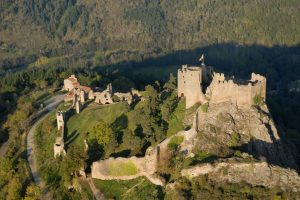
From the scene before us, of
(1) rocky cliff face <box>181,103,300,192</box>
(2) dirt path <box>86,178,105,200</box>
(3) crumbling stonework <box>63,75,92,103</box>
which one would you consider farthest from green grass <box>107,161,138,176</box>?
(3) crumbling stonework <box>63,75,92,103</box>

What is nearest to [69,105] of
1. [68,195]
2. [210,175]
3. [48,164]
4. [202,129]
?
[48,164]

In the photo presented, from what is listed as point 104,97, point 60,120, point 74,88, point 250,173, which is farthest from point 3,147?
point 250,173

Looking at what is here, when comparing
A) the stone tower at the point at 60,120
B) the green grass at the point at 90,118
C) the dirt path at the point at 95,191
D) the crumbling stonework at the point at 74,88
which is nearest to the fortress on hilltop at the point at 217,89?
the green grass at the point at 90,118

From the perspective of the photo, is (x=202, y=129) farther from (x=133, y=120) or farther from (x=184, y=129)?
(x=133, y=120)

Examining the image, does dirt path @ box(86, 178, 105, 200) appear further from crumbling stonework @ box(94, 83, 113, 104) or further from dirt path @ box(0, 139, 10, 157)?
dirt path @ box(0, 139, 10, 157)

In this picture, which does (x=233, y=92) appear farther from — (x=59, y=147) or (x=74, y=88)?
(x=74, y=88)

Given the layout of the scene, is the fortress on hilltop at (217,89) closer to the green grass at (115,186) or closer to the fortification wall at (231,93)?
the fortification wall at (231,93)
